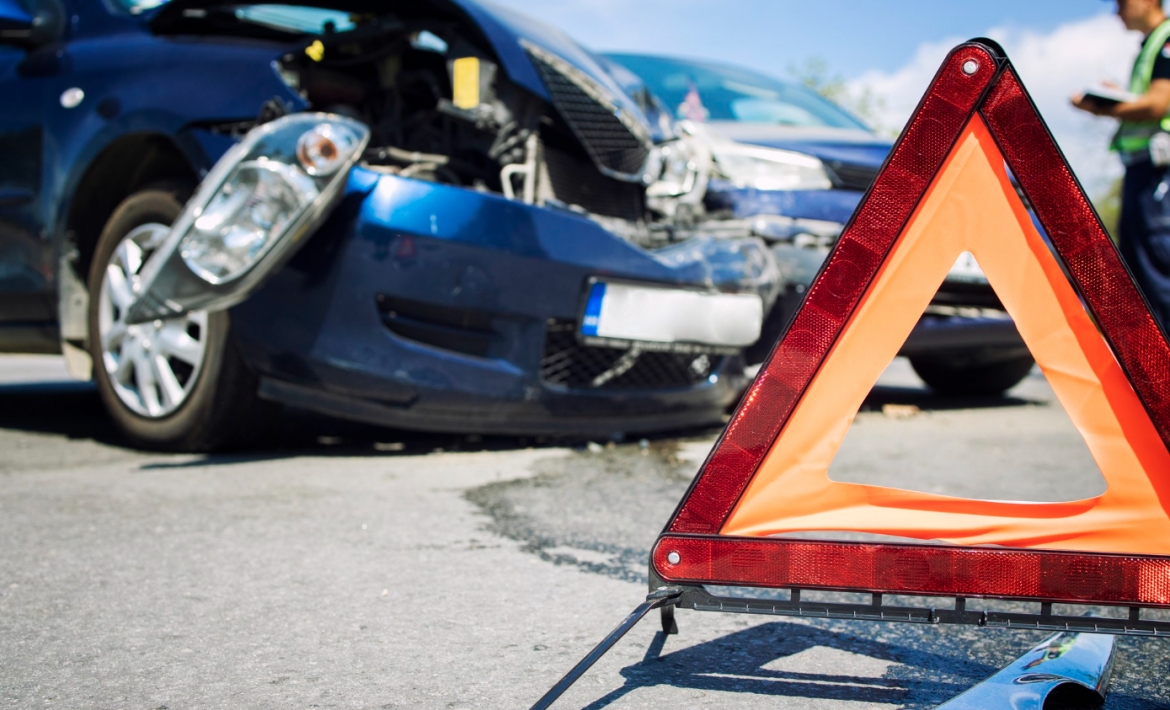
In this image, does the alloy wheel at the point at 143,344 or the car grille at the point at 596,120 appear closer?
the alloy wheel at the point at 143,344

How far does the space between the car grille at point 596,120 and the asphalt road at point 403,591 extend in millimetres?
1028

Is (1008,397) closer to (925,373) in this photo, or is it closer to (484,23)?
(925,373)

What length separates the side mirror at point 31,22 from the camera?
3.95 metres

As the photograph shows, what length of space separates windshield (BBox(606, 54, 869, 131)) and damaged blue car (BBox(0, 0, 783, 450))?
146cm

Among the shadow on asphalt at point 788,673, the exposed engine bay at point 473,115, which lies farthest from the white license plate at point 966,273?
the shadow on asphalt at point 788,673

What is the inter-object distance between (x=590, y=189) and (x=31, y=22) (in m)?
2.11

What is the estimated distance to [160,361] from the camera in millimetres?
3480

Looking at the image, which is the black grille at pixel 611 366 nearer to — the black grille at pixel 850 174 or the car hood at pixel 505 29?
the car hood at pixel 505 29

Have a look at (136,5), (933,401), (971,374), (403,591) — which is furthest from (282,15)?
(971,374)

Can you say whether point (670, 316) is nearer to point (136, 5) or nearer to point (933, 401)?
point (136, 5)

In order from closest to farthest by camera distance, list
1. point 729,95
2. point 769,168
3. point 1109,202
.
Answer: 1. point 769,168
2. point 729,95
3. point 1109,202

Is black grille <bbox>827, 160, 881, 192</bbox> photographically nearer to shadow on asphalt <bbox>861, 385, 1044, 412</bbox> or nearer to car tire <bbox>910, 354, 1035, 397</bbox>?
shadow on asphalt <bbox>861, 385, 1044, 412</bbox>

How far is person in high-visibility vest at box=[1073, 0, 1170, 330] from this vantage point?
149 inches

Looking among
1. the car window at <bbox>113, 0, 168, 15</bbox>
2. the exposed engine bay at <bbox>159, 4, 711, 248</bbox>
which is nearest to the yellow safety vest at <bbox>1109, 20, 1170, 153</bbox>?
the exposed engine bay at <bbox>159, 4, 711, 248</bbox>
